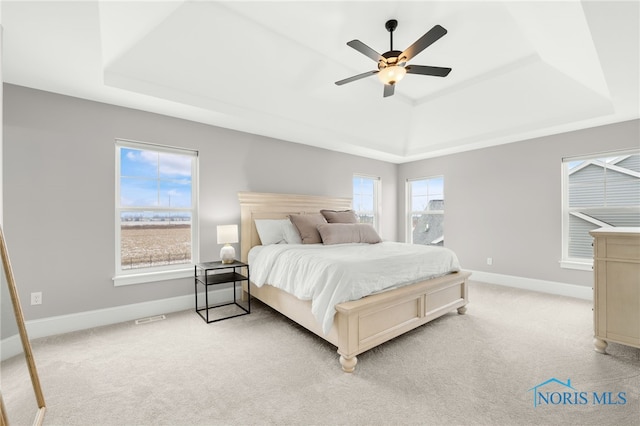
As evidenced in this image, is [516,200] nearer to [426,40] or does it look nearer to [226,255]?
[426,40]

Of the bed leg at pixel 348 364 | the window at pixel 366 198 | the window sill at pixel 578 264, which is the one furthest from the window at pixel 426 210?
the bed leg at pixel 348 364

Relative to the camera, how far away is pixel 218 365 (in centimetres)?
213

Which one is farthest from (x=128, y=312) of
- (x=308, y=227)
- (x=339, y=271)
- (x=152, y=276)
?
(x=339, y=271)

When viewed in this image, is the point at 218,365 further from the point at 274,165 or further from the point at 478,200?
the point at 478,200

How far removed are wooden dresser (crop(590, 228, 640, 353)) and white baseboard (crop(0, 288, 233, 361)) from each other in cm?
383

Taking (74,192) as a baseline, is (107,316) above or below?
below

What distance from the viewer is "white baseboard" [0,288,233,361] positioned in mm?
2598

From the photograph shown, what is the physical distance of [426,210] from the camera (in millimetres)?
5660

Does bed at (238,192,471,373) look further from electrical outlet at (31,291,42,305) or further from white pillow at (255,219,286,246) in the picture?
electrical outlet at (31,291,42,305)

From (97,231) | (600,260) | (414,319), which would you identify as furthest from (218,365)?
(600,260)

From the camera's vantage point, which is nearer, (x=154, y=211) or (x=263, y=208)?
(x=154, y=211)

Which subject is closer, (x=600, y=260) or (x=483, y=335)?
(x=600, y=260)

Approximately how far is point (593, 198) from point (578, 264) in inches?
36.0

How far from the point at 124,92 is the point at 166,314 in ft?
7.79
